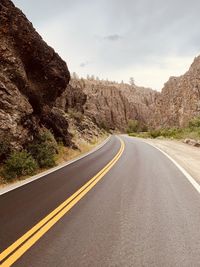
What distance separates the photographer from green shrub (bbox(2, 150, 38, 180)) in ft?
40.8

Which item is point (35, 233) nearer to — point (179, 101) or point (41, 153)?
point (41, 153)

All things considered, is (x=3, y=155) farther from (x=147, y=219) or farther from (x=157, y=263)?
(x=157, y=263)

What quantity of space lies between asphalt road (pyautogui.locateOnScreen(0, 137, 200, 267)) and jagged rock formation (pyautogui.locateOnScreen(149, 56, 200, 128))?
5474cm

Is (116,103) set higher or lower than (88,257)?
higher

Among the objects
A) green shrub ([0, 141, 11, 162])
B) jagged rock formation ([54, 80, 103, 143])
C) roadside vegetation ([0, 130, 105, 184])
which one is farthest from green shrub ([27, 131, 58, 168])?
jagged rock formation ([54, 80, 103, 143])

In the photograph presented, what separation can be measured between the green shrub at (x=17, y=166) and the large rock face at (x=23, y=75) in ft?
2.80

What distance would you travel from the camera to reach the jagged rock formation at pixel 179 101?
210ft

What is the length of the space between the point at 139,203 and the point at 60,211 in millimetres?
1874

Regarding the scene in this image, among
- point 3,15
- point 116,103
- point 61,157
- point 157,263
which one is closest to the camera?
point 157,263

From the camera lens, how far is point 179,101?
72.4 metres

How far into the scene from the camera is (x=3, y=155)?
521 inches

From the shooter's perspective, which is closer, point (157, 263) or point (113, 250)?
point (157, 263)

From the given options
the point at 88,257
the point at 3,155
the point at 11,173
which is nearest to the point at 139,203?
the point at 88,257

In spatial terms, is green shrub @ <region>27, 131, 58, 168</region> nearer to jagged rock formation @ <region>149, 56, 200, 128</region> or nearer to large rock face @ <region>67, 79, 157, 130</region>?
jagged rock formation @ <region>149, 56, 200, 128</region>
